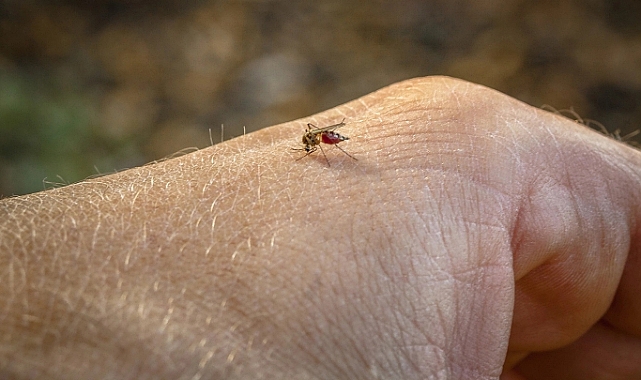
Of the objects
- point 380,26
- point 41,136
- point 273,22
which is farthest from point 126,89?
point 380,26

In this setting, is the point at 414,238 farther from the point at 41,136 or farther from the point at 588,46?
the point at 588,46

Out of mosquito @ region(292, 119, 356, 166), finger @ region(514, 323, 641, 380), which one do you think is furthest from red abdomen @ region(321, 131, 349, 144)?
finger @ region(514, 323, 641, 380)

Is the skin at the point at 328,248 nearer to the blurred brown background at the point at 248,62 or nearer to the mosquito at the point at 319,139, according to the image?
the mosquito at the point at 319,139

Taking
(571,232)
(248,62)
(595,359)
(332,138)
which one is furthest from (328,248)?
(248,62)

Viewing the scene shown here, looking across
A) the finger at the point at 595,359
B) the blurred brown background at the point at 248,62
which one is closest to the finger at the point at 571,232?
the finger at the point at 595,359

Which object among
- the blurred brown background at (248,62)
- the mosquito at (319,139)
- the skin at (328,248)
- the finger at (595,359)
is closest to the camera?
the skin at (328,248)

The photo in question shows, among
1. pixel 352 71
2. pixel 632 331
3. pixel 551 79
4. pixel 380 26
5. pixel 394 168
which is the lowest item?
pixel 632 331

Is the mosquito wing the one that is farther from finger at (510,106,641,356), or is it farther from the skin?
finger at (510,106,641,356)
